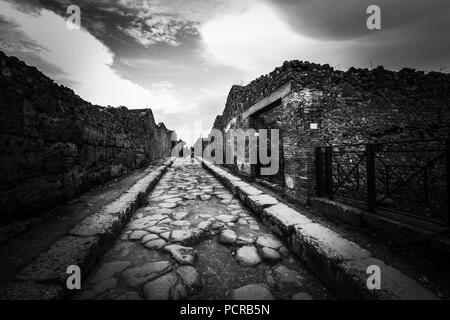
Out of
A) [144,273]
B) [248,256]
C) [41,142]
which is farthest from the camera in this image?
[41,142]

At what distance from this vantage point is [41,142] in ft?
9.14

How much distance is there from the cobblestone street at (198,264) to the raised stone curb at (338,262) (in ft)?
0.44

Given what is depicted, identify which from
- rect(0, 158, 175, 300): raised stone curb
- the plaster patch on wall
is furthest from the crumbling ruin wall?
rect(0, 158, 175, 300): raised stone curb

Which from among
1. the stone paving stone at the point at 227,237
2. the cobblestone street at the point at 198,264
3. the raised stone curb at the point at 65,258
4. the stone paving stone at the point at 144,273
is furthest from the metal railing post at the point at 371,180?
the raised stone curb at the point at 65,258

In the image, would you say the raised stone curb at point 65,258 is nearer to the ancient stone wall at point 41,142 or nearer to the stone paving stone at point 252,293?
the ancient stone wall at point 41,142

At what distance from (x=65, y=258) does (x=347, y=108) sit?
199 inches

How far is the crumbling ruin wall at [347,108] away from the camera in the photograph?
12.2ft

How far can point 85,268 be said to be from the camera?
1733mm

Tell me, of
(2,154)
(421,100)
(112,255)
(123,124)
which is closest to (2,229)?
(2,154)

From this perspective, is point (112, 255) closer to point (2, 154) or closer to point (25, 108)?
point (2, 154)

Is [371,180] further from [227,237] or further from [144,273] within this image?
[144,273]

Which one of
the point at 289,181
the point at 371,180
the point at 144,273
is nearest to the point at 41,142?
the point at 144,273

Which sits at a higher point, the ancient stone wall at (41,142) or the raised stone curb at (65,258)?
the ancient stone wall at (41,142)

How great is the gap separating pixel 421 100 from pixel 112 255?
23.2 feet
